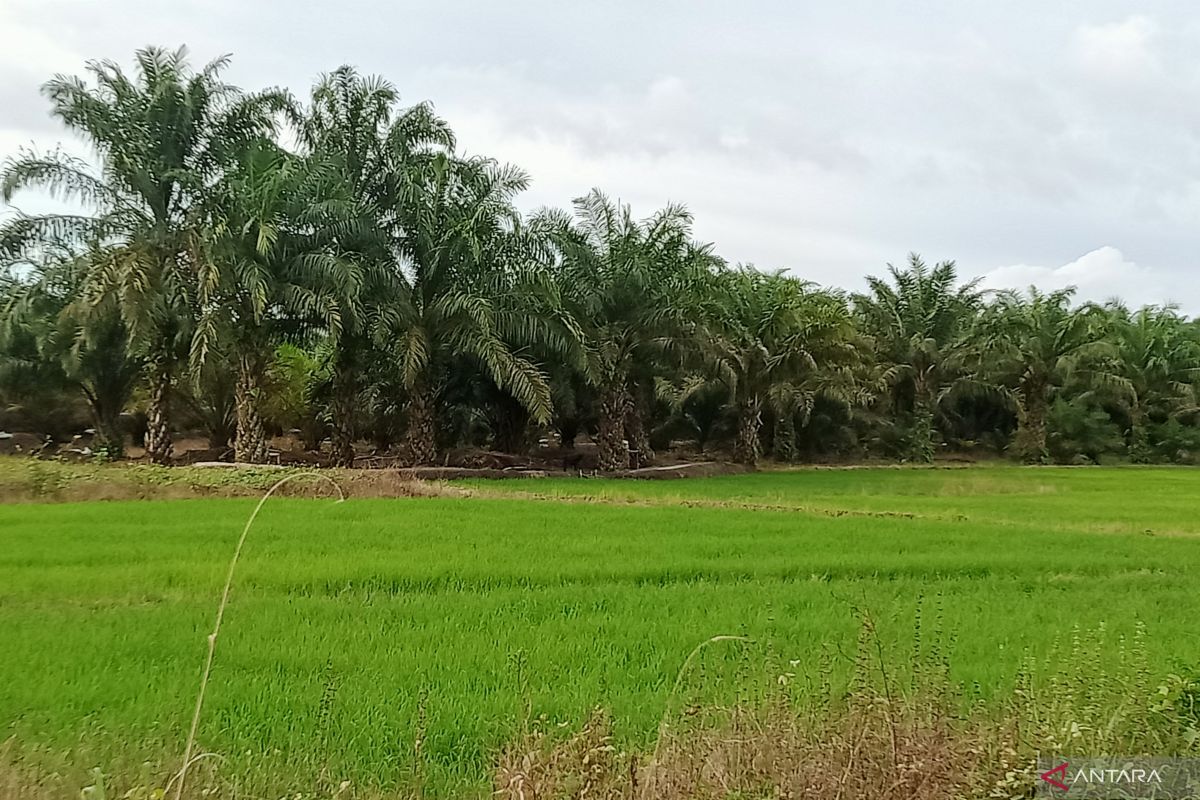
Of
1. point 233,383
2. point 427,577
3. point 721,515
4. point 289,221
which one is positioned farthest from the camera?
point 233,383

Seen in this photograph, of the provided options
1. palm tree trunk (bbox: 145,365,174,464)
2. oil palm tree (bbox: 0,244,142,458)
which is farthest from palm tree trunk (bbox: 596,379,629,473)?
oil palm tree (bbox: 0,244,142,458)

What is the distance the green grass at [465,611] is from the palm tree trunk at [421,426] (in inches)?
302

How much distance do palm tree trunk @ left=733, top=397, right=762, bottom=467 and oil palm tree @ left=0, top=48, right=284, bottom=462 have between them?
1591 cm

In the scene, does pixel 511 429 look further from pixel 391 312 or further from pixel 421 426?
pixel 391 312

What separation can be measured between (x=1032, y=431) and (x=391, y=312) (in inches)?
976

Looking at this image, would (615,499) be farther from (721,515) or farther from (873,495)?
(873,495)

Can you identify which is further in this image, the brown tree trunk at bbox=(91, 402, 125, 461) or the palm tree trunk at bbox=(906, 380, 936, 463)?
the palm tree trunk at bbox=(906, 380, 936, 463)

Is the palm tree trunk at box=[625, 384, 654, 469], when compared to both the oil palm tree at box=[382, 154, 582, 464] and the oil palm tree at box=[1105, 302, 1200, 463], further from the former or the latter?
the oil palm tree at box=[1105, 302, 1200, 463]

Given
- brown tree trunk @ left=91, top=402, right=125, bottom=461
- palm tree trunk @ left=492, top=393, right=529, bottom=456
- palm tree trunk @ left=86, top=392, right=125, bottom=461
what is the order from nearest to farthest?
brown tree trunk @ left=91, top=402, right=125, bottom=461 < palm tree trunk @ left=86, top=392, right=125, bottom=461 < palm tree trunk @ left=492, top=393, right=529, bottom=456

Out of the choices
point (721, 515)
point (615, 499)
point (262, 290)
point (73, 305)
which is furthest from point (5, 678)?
point (73, 305)

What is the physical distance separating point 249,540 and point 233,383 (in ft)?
53.4

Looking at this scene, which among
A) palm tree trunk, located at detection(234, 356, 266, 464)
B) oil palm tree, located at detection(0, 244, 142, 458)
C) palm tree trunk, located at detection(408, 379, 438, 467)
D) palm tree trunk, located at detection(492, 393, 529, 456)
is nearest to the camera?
oil palm tree, located at detection(0, 244, 142, 458)

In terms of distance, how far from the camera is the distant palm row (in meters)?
19.4

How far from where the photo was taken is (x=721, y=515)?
47.0 ft
